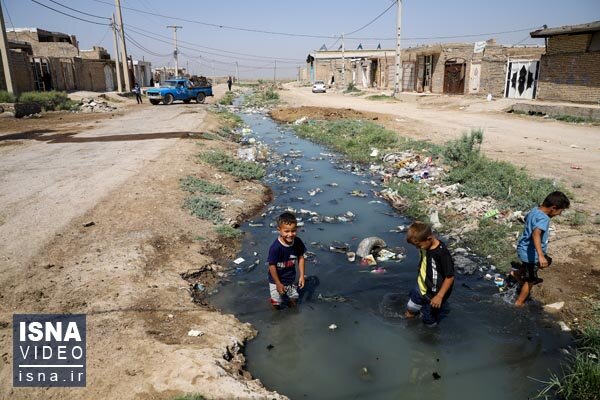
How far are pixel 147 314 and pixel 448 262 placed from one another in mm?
2742

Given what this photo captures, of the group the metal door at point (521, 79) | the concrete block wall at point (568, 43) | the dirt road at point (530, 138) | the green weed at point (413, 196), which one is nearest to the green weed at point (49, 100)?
the dirt road at point (530, 138)

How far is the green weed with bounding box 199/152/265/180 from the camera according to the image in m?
9.48

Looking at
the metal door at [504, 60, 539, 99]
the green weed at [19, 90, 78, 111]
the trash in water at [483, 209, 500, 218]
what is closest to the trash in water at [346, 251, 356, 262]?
the trash in water at [483, 209, 500, 218]

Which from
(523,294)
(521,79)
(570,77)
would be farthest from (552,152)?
(521,79)

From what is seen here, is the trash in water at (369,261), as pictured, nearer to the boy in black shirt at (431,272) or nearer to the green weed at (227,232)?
the boy in black shirt at (431,272)

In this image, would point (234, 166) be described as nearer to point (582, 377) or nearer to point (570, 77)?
point (582, 377)

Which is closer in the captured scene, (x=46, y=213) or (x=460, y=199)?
(x=46, y=213)

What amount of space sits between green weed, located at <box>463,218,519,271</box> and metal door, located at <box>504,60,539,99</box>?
1933 cm

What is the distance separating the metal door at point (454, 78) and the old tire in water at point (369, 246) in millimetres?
25903

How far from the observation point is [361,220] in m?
7.12

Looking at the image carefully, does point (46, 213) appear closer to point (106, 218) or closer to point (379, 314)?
point (106, 218)

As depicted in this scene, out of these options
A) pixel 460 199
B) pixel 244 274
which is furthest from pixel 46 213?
pixel 460 199

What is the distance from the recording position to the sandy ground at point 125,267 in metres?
2.97

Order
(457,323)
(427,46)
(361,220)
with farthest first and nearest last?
(427,46) → (361,220) → (457,323)
